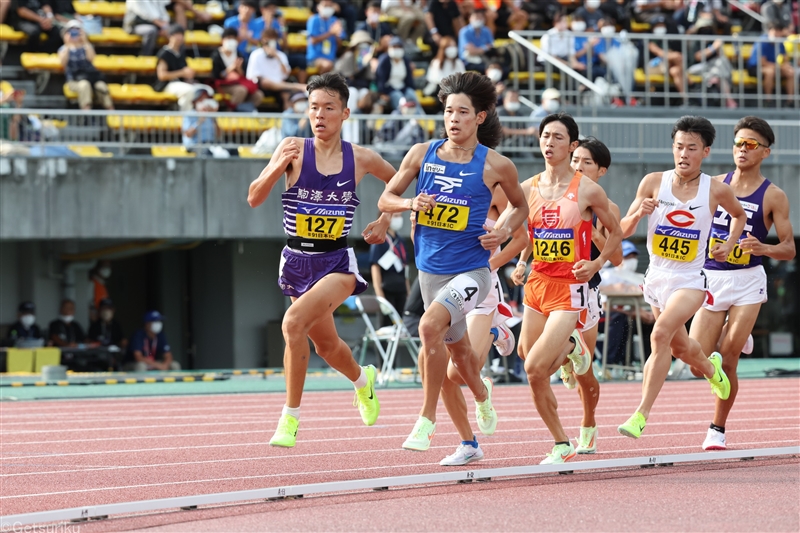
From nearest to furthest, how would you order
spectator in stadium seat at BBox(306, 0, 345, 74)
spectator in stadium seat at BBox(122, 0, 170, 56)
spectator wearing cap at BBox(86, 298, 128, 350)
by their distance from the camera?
spectator wearing cap at BBox(86, 298, 128, 350) → spectator in stadium seat at BBox(122, 0, 170, 56) → spectator in stadium seat at BBox(306, 0, 345, 74)

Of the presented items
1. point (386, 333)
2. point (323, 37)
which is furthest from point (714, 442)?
point (323, 37)

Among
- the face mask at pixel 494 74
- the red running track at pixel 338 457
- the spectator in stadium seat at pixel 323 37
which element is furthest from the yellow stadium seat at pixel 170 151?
the red running track at pixel 338 457

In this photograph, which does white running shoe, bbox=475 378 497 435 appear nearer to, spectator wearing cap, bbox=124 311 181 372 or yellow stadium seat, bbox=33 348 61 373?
yellow stadium seat, bbox=33 348 61 373

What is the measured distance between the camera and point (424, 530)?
5973 mm

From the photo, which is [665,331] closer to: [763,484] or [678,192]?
[678,192]

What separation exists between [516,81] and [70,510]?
689 inches

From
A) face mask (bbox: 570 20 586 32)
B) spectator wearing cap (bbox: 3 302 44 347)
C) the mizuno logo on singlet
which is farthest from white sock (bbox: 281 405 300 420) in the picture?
face mask (bbox: 570 20 586 32)

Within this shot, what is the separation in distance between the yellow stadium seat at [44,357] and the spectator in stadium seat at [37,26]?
16.9ft

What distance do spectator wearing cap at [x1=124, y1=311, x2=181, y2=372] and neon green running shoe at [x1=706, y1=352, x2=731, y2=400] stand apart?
13148 mm

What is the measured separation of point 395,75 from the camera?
875 inches

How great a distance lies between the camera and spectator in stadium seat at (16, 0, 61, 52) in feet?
70.6

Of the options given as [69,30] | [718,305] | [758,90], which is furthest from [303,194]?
[758,90]

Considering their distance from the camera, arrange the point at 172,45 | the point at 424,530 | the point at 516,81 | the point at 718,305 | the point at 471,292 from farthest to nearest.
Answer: the point at 516,81
the point at 172,45
the point at 718,305
the point at 471,292
the point at 424,530

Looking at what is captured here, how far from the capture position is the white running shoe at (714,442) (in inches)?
357
